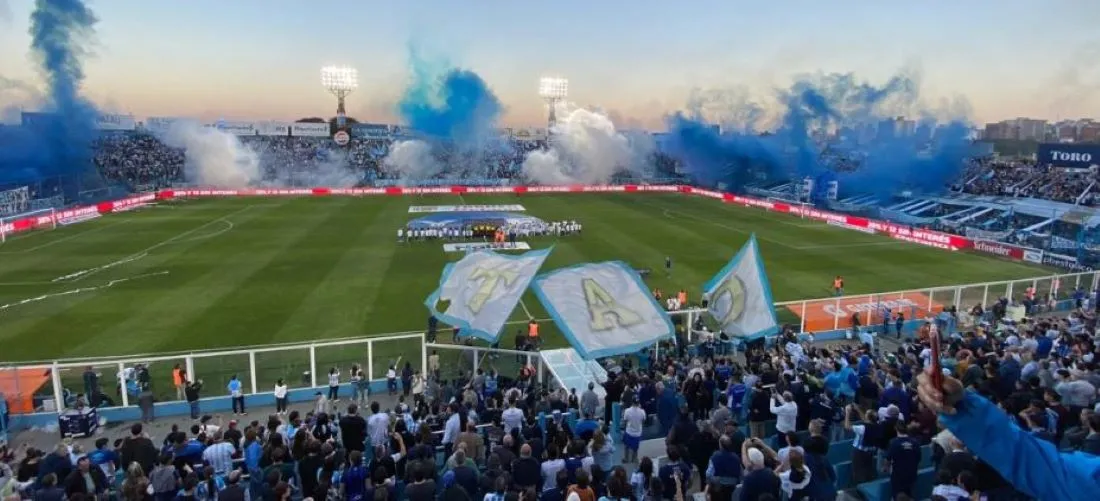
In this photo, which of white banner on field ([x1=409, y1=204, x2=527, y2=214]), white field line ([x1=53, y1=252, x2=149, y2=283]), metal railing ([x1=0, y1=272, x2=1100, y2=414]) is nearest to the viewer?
metal railing ([x1=0, y1=272, x2=1100, y2=414])

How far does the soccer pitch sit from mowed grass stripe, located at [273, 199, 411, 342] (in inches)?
3.1

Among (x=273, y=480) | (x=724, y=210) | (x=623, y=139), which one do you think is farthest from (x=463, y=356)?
(x=623, y=139)

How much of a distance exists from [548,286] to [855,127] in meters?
62.4

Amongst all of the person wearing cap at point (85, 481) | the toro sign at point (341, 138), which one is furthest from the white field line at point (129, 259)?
the toro sign at point (341, 138)

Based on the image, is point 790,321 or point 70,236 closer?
point 790,321

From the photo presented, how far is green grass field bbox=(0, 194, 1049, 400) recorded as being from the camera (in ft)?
71.3

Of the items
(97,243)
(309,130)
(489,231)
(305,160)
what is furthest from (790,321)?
(309,130)

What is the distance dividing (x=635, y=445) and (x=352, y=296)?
18477mm

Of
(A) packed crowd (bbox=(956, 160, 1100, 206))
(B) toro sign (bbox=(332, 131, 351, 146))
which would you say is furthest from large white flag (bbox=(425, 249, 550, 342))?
(B) toro sign (bbox=(332, 131, 351, 146))

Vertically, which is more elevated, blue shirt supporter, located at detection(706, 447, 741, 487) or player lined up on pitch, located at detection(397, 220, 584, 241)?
blue shirt supporter, located at detection(706, 447, 741, 487)

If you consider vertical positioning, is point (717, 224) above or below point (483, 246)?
Result: above

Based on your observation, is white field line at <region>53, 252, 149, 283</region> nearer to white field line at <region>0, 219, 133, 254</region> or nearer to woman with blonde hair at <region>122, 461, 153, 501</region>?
white field line at <region>0, 219, 133, 254</region>

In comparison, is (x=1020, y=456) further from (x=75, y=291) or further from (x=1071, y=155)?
(x=1071, y=155)

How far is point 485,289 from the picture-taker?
1427 centimetres
